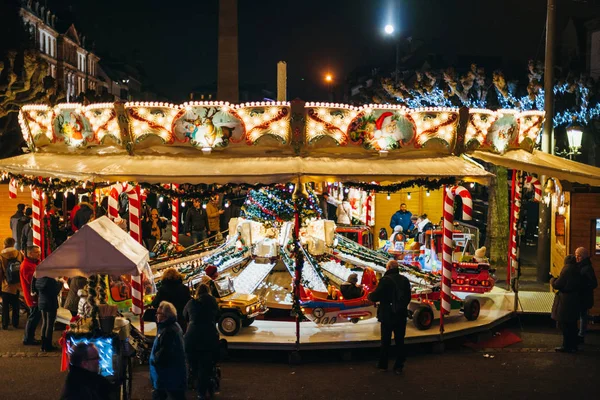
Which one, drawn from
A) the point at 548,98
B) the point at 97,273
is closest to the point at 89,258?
the point at 97,273

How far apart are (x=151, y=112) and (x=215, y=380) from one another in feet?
16.9

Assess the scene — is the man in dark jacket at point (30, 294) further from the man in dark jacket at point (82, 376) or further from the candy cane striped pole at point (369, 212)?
the candy cane striped pole at point (369, 212)

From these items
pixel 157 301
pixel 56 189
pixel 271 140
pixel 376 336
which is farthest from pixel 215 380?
pixel 56 189

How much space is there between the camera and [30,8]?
6944 cm

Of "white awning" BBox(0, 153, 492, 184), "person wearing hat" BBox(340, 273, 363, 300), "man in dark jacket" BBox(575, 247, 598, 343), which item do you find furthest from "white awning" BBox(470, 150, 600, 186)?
"person wearing hat" BBox(340, 273, 363, 300)

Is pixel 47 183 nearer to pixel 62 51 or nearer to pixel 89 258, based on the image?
pixel 89 258

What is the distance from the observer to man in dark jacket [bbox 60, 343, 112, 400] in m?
6.84

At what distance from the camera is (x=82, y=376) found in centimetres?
691

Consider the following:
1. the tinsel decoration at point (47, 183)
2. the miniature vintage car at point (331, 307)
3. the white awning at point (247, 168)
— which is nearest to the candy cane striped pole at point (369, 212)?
the white awning at point (247, 168)

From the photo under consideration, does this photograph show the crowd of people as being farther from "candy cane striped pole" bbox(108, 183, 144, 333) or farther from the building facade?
the building facade

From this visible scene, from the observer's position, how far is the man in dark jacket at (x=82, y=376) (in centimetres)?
684

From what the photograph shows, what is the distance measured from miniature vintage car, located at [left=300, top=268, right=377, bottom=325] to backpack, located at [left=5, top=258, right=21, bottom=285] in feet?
17.0

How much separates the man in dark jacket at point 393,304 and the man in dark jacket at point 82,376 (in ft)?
15.2

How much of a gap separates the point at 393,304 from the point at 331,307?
194 centimetres
